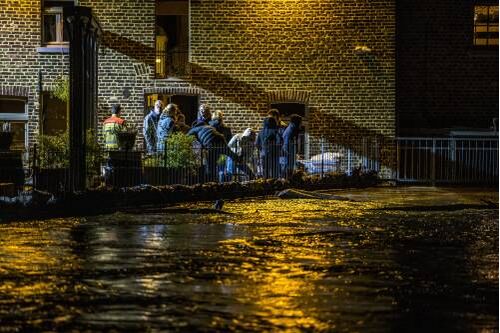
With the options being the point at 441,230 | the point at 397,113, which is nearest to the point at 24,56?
the point at 397,113

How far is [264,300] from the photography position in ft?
29.7

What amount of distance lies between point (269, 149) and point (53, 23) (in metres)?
6.95

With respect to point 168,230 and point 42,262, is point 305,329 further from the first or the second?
point 168,230

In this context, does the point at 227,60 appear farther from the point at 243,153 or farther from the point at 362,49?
the point at 243,153

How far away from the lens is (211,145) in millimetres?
22125

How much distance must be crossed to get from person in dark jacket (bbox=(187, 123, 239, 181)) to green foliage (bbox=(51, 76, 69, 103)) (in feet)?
16.7

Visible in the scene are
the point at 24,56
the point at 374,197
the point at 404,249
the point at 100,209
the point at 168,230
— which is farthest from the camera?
the point at 24,56

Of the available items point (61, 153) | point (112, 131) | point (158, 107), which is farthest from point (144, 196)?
point (158, 107)

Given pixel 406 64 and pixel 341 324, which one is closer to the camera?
pixel 341 324

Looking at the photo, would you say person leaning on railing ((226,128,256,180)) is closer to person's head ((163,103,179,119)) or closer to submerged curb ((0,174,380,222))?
submerged curb ((0,174,380,222))

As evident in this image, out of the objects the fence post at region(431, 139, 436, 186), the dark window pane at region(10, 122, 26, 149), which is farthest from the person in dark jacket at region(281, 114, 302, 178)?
the dark window pane at region(10, 122, 26, 149)

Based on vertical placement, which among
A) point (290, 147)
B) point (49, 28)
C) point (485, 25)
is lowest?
point (290, 147)

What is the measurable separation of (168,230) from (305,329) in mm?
7175

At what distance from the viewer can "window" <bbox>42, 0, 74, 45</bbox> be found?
27156 millimetres
